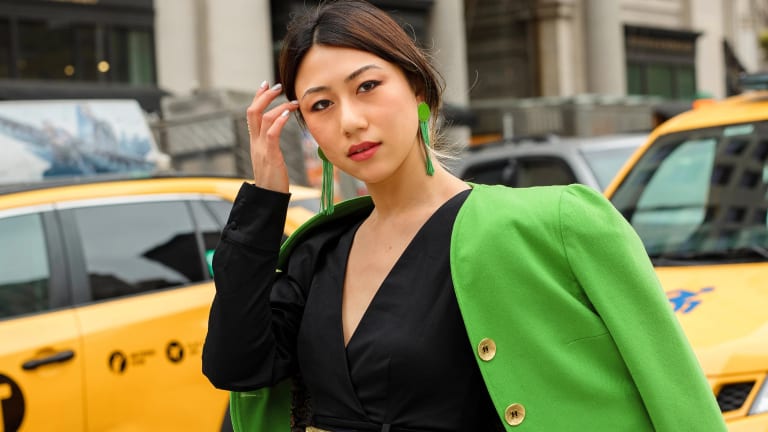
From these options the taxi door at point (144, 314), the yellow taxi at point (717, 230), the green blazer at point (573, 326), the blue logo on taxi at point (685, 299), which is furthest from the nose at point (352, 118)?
the taxi door at point (144, 314)

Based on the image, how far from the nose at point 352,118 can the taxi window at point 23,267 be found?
9.61 feet

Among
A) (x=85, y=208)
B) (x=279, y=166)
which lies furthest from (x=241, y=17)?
(x=279, y=166)

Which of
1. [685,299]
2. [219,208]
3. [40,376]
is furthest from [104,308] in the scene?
[685,299]

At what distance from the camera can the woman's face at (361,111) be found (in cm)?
206

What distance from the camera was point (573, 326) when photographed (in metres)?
1.88

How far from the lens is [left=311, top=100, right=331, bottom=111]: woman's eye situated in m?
2.12

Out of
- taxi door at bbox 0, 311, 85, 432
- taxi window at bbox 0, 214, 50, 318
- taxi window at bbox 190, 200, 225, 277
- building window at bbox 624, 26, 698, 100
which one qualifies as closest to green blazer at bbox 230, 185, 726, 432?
taxi door at bbox 0, 311, 85, 432

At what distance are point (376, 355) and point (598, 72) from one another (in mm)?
33378

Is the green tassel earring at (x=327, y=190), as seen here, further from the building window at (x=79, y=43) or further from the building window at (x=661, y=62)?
the building window at (x=661, y=62)

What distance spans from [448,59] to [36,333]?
2431cm

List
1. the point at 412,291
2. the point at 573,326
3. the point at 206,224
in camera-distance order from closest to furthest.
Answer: the point at 573,326
the point at 412,291
the point at 206,224

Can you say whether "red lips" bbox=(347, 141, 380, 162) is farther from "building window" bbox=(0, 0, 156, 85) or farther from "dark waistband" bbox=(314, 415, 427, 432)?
"building window" bbox=(0, 0, 156, 85)

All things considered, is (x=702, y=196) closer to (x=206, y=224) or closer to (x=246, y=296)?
(x=206, y=224)

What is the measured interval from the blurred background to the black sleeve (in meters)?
0.56
